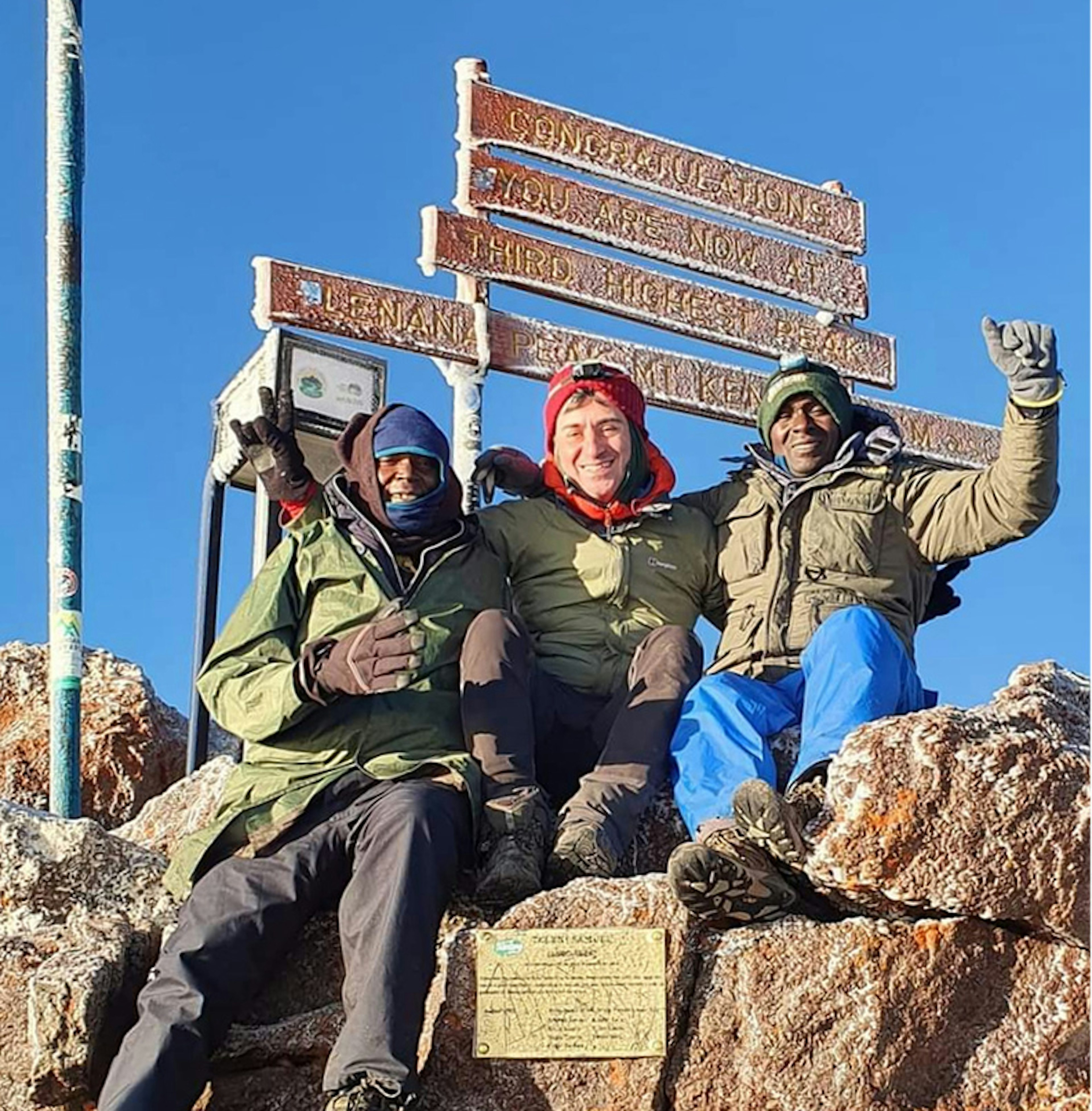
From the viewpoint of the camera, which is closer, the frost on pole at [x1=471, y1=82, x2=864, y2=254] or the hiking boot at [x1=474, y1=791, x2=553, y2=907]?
the hiking boot at [x1=474, y1=791, x2=553, y2=907]

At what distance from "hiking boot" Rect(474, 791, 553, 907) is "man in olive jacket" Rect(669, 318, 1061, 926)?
463mm

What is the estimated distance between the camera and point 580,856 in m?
5.13

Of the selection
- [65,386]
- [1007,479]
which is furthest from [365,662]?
[65,386]

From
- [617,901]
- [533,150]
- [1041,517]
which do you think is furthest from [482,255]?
[617,901]

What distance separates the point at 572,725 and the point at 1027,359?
6.17 ft

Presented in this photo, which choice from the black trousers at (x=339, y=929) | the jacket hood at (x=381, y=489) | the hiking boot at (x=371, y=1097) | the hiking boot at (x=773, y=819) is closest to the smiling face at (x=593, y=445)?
the jacket hood at (x=381, y=489)

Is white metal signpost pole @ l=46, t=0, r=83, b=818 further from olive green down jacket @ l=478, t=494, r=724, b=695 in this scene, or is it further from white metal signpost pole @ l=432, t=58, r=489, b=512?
white metal signpost pole @ l=432, t=58, r=489, b=512

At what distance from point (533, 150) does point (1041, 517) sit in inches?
261

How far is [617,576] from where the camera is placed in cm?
608

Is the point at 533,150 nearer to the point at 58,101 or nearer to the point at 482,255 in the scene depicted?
the point at 482,255

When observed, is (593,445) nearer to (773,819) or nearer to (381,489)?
(381,489)

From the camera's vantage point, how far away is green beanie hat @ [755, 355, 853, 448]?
6.21 meters

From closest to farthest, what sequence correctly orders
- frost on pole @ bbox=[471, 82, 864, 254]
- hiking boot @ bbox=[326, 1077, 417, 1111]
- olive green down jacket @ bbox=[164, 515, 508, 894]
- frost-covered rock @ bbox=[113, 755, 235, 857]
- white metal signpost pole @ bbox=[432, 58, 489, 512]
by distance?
hiking boot @ bbox=[326, 1077, 417, 1111], olive green down jacket @ bbox=[164, 515, 508, 894], frost-covered rock @ bbox=[113, 755, 235, 857], white metal signpost pole @ bbox=[432, 58, 489, 512], frost on pole @ bbox=[471, 82, 864, 254]

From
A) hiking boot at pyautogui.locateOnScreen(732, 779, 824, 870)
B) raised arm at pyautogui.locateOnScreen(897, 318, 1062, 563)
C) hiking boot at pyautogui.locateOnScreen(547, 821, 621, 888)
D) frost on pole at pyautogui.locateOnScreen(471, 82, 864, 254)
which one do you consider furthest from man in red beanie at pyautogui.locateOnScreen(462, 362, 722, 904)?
frost on pole at pyautogui.locateOnScreen(471, 82, 864, 254)
